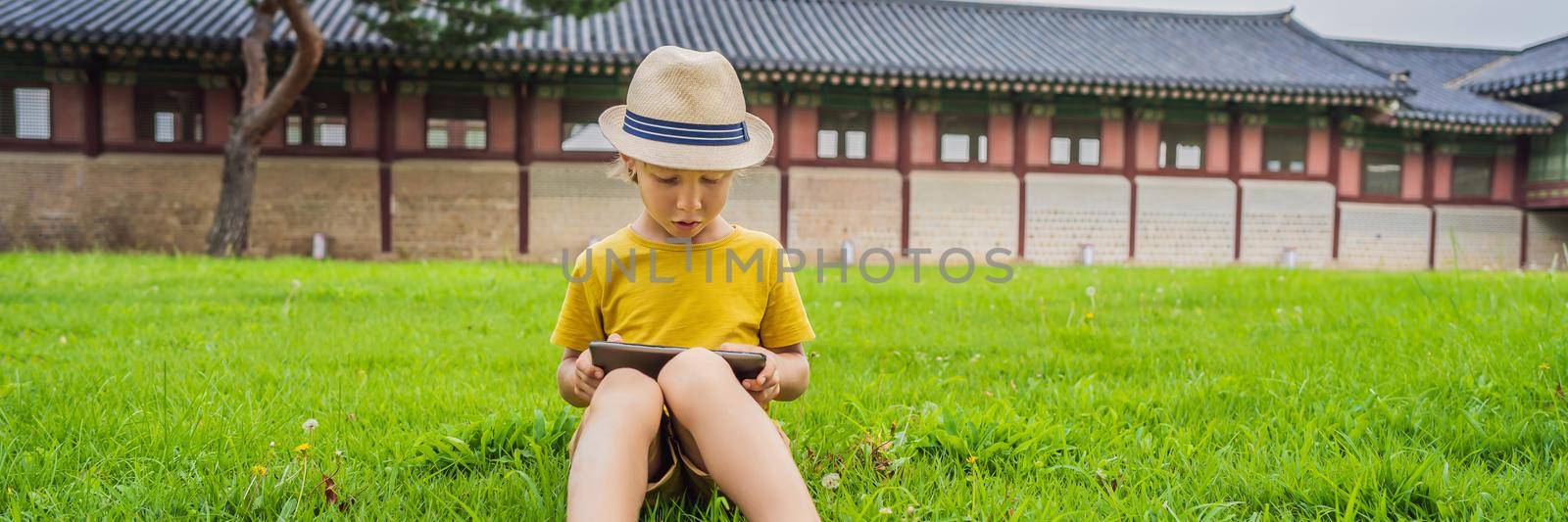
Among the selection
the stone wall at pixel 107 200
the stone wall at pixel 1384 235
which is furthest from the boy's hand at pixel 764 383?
the stone wall at pixel 1384 235

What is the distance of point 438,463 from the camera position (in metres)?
2.21

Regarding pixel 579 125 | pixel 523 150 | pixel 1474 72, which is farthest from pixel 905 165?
pixel 1474 72

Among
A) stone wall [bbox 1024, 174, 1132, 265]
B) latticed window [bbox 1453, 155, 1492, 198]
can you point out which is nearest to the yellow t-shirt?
stone wall [bbox 1024, 174, 1132, 265]

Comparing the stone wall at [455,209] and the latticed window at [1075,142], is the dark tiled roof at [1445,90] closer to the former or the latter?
the latticed window at [1075,142]

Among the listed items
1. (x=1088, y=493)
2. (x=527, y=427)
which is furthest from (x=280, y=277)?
(x=1088, y=493)

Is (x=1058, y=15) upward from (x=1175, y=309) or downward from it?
upward

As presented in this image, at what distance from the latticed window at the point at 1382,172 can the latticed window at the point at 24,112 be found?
22675 mm

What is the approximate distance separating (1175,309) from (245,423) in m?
4.85

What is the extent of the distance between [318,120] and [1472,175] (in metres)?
21.5

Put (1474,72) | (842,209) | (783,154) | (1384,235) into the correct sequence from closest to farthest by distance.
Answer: (783,154), (842,209), (1384,235), (1474,72)

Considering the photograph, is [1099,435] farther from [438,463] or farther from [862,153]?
[862,153]

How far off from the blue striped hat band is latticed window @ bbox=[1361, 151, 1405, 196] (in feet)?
61.5

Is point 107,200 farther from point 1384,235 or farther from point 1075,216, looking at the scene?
point 1384,235

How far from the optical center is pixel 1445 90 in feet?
59.7
